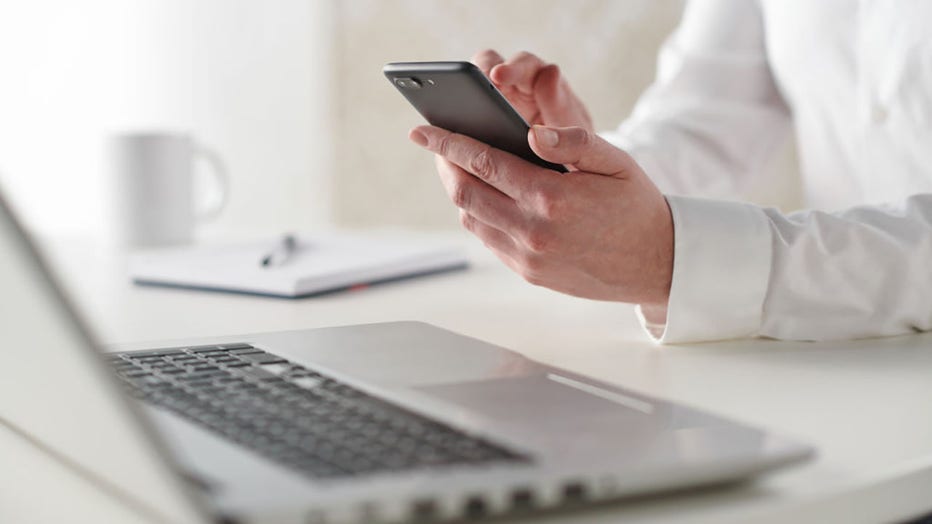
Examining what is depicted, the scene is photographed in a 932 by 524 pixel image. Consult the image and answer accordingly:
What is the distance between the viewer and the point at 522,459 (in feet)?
1.40

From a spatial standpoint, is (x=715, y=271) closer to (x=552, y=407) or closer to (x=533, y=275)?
(x=533, y=275)

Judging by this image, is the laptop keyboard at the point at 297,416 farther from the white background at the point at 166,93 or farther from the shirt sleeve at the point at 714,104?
the white background at the point at 166,93

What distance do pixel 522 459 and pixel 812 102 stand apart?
3.58 feet

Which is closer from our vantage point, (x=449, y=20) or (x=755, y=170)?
(x=755, y=170)

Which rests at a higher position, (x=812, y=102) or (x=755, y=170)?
(x=812, y=102)

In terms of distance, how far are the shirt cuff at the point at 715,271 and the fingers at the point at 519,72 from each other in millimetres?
310

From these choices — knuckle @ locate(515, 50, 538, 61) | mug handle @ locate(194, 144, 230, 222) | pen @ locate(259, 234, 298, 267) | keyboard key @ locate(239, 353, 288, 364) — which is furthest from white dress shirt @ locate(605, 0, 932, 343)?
mug handle @ locate(194, 144, 230, 222)

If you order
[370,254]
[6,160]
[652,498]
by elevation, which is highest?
[652,498]

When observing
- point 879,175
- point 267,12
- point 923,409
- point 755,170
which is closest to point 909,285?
point 923,409

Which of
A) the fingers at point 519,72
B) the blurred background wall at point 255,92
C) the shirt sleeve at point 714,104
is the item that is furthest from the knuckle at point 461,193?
the blurred background wall at point 255,92

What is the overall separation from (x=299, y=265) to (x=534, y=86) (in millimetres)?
313

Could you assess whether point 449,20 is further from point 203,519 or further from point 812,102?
point 203,519

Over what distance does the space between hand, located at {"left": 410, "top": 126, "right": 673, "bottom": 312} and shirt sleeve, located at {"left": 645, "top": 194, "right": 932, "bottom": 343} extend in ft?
0.06

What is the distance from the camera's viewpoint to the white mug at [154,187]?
4.49ft
